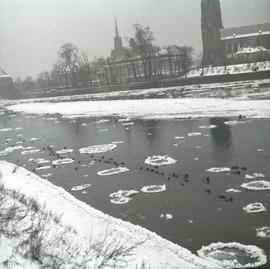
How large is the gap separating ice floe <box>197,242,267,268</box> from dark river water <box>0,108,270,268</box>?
0.18 metres

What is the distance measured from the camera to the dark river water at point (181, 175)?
9.47m

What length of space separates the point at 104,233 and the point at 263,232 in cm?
355

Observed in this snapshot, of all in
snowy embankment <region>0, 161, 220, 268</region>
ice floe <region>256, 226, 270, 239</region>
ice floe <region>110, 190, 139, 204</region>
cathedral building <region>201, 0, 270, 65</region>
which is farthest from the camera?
cathedral building <region>201, 0, 270, 65</region>

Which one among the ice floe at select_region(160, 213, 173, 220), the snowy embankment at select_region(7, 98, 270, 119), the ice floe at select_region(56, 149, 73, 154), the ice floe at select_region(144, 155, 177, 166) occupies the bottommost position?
the ice floe at select_region(56, 149, 73, 154)

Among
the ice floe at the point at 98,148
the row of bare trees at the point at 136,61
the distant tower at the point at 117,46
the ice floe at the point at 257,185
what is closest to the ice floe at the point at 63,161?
the ice floe at the point at 98,148

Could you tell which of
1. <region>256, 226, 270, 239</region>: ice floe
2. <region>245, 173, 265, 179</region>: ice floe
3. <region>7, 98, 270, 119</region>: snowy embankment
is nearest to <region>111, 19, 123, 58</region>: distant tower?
<region>7, 98, 270, 119</region>: snowy embankment

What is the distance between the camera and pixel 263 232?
8.77 m

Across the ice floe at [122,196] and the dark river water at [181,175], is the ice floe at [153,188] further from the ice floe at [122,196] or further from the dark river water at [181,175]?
the ice floe at [122,196]

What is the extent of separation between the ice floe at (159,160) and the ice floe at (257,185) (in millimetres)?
4049

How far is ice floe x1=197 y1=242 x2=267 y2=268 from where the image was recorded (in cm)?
769

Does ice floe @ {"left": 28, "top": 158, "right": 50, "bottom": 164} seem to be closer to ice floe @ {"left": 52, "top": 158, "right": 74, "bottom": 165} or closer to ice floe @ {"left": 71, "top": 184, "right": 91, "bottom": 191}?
ice floe @ {"left": 52, "top": 158, "right": 74, "bottom": 165}

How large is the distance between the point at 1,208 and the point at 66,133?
17054mm

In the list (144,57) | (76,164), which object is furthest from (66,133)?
(144,57)

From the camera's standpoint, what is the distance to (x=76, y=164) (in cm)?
1758
